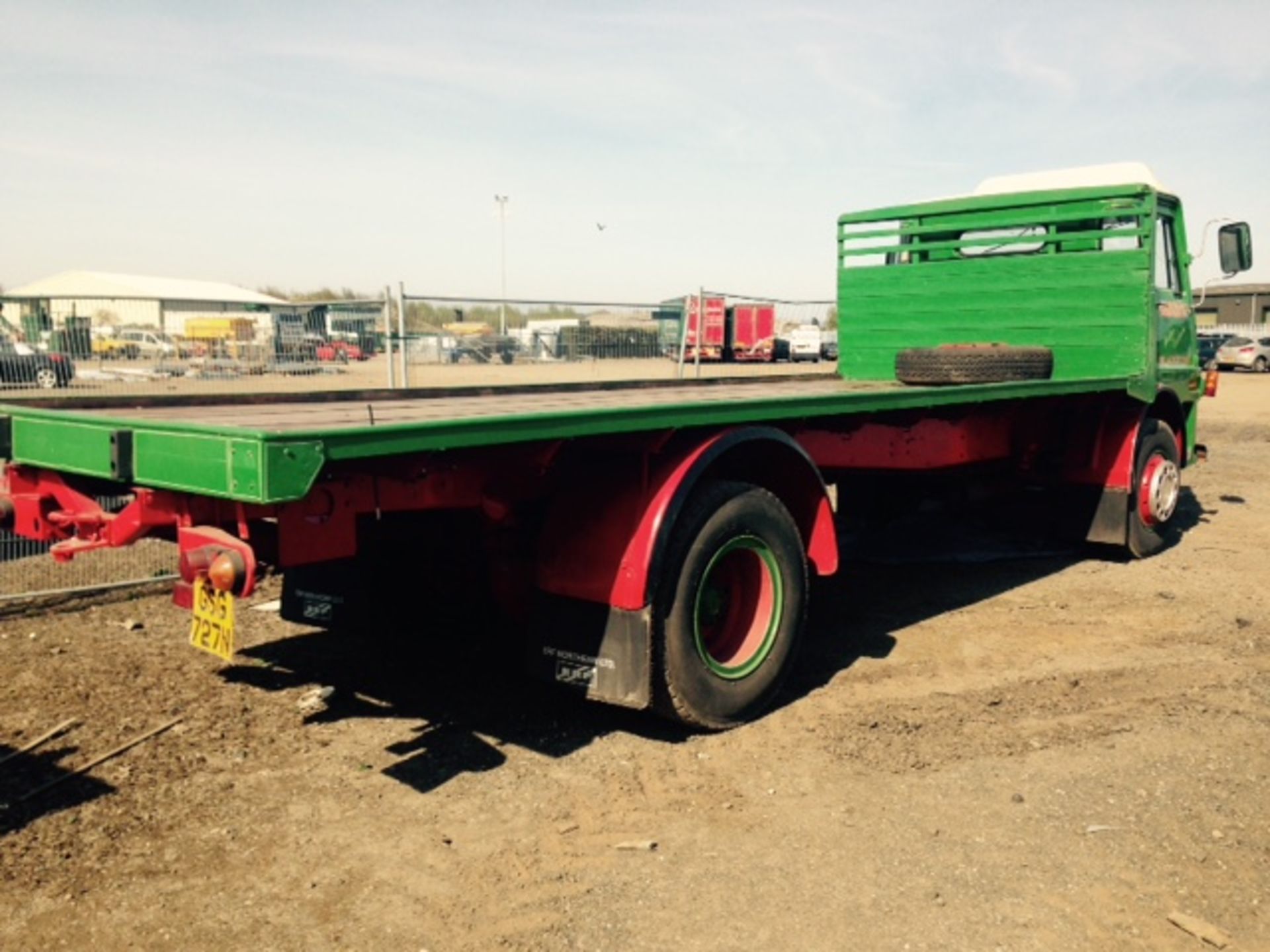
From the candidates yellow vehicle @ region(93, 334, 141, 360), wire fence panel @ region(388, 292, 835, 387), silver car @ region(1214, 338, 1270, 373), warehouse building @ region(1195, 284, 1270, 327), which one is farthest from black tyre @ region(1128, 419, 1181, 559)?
warehouse building @ region(1195, 284, 1270, 327)

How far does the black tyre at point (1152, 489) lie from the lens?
7.52m

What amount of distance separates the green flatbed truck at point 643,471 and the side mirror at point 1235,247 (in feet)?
1.69

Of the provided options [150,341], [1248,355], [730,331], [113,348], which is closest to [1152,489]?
[113,348]

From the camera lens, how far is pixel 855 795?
145 inches

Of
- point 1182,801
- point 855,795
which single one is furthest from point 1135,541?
point 855,795

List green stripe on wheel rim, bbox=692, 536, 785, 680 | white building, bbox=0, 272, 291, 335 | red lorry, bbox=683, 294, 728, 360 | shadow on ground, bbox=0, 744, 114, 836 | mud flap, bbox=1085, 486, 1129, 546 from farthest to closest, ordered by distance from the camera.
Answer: red lorry, bbox=683, 294, 728, 360 < white building, bbox=0, 272, 291, 335 < mud flap, bbox=1085, 486, 1129, 546 < green stripe on wheel rim, bbox=692, 536, 785, 680 < shadow on ground, bbox=0, 744, 114, 836

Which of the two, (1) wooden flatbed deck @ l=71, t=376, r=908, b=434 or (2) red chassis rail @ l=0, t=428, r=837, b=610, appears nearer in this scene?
(2) red chassis rail @ l=0, t=428, r=837, b=610

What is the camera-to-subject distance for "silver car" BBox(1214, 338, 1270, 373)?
35750 millimetres

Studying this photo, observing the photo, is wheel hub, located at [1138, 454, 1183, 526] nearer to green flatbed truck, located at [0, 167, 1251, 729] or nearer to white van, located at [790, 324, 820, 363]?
green flatbed truck, located at [0, 167, 1251, 729]

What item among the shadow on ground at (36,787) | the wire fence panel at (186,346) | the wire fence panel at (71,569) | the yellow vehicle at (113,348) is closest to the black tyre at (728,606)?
the shadow on ground at (36,787)

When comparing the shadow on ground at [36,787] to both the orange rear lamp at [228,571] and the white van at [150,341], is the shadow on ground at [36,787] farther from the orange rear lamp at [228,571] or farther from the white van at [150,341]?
the white van at [150,341]

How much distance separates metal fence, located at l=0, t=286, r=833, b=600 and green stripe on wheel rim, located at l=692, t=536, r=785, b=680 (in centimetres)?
401

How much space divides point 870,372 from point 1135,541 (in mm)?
2339

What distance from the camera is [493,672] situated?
5.02 metres
